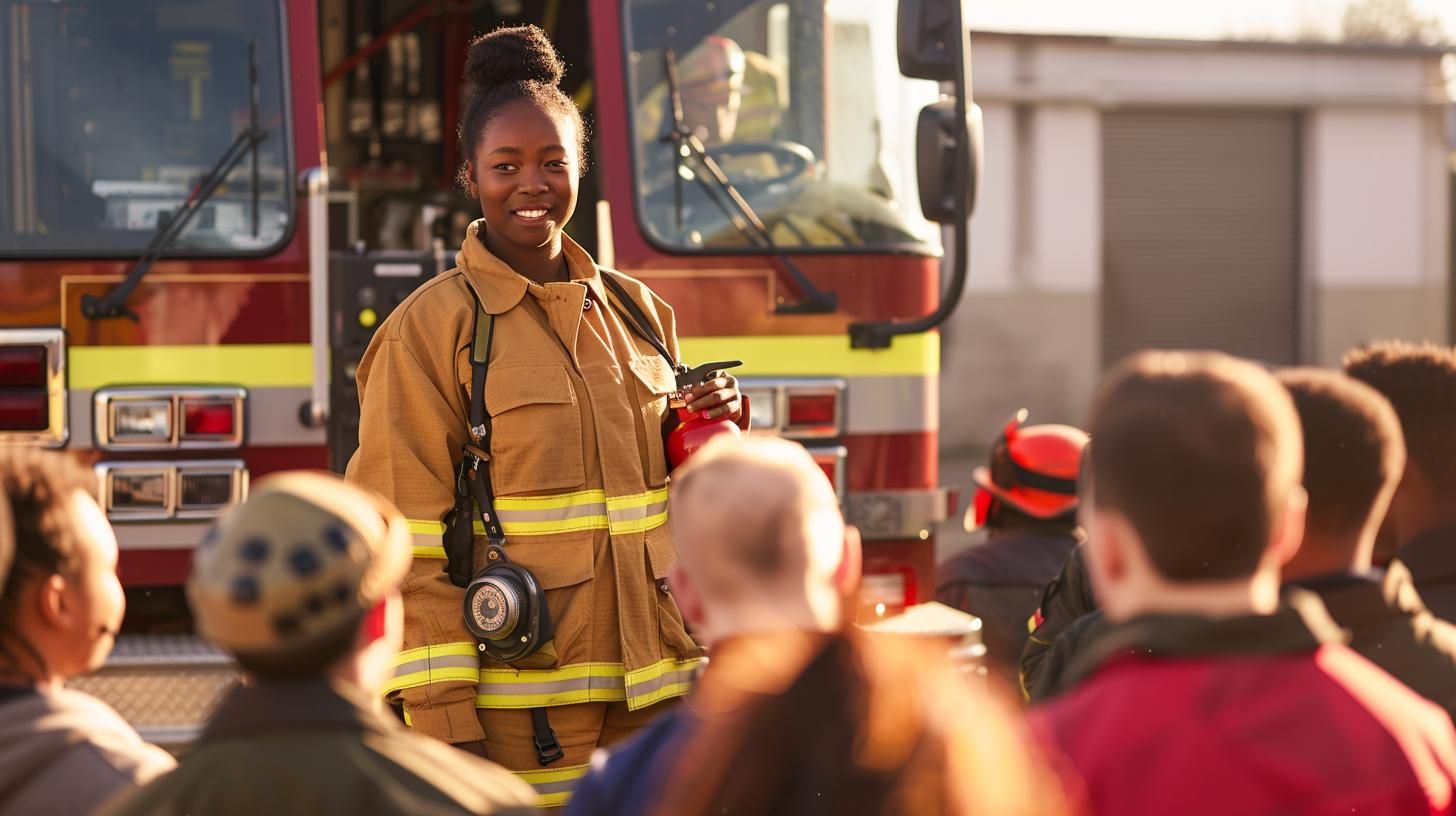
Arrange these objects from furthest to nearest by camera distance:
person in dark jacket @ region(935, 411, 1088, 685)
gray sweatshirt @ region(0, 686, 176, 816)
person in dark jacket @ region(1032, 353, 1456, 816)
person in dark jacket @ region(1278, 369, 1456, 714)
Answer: person in dark jacket @ region(935, 411, 1088, 685) → person in dark jacket @ region(1278, 369, 1456, 714) → gray sweatshirt @ region(0, 686, 176, 816) → person in dark jacket @ region(1032, 353, 1456, 816)

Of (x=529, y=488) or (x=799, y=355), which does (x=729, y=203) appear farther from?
(x=529, y=488)

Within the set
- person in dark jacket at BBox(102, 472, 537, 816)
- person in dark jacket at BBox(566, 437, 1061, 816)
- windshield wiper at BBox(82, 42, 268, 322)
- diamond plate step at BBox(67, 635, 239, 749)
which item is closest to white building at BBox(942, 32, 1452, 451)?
windshield wiper at BBox(82, 42, 268, 322)

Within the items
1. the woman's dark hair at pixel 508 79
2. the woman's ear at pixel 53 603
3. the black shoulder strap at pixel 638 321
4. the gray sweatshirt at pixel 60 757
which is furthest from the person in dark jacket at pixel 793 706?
the woman's dark hair at pixel 508 79

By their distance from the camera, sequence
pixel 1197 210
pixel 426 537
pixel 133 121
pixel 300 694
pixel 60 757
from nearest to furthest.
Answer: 1. pixel 300 694
2. pixel 60 757
3. pixel 426 537
4. pixel 133 121
5. pixel 1197 210

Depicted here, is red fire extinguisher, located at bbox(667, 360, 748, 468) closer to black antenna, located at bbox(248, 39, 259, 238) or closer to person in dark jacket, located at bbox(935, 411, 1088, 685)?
person in dark jacket, located at bbox(935, 411, 1088, 685)

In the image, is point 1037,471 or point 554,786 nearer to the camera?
point 554,786

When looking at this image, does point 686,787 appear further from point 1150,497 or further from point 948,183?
point 948,183

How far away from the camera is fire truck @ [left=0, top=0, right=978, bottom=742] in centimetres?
472

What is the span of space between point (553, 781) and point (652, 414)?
0.68 m

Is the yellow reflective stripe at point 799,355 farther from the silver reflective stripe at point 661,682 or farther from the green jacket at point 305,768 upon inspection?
the green jacket at point 305,768

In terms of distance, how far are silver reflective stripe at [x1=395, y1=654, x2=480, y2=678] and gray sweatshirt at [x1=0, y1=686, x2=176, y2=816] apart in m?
0.92

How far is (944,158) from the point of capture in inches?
185

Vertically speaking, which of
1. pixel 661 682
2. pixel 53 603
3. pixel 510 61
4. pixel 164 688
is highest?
pixel 510 61

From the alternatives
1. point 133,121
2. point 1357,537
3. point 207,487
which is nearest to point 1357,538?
point 1357,537
